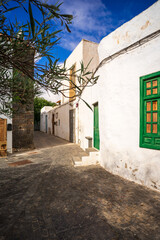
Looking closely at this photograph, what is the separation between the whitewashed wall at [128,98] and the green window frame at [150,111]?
0.13 meters

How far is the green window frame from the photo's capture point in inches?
142

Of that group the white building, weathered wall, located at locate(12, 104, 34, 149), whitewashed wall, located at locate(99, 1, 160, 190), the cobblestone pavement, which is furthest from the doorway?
the cobblestone pavement

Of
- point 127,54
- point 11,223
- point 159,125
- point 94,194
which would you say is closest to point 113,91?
point 127,54

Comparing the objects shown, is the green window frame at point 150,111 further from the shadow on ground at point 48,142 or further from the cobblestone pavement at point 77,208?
the shadow on ground at point 48,142

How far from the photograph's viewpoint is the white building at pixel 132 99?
3.62m

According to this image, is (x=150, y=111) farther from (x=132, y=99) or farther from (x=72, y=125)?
(x=72, y=125)

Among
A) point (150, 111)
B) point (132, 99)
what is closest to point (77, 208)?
point (150, 111)

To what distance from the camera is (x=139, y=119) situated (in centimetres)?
401

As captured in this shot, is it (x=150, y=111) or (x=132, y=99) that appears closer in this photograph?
(x=150, y=111)

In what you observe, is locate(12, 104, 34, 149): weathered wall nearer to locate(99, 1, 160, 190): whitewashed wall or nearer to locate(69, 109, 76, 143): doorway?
locate(69, 109, 76, 143): doorway

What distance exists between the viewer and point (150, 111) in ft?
12.4

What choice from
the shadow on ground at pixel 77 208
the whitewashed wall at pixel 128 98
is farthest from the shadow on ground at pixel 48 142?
the whitewashed wall at pixel 128 98

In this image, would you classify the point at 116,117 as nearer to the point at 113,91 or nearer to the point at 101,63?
the point at 113,91

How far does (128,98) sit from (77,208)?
3.15 meters
